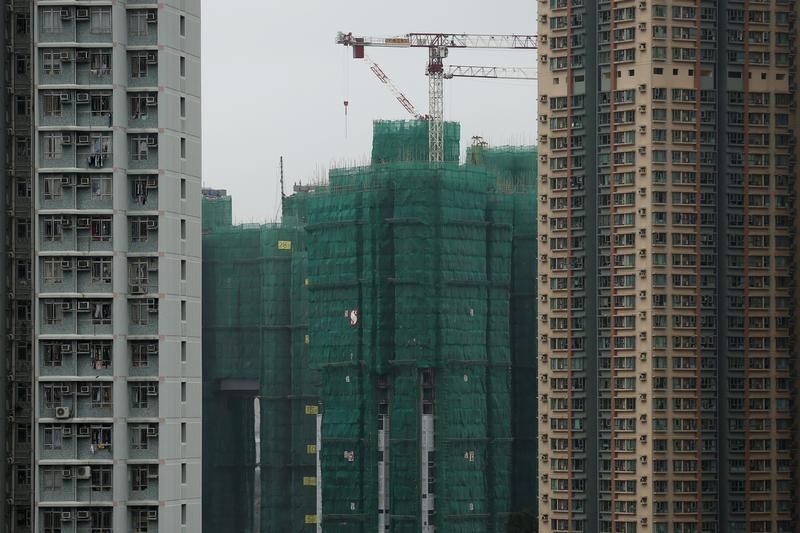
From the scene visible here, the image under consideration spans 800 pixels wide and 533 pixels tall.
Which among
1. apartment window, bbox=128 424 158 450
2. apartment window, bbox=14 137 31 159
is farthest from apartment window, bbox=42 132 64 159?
apartment window, bbox=128 424 158 450

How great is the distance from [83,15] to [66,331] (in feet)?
71.8

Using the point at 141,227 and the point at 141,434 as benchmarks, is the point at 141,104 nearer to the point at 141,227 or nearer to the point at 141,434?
the point at 141,227

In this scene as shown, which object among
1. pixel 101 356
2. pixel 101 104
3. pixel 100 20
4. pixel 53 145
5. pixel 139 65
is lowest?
pixel 101 356

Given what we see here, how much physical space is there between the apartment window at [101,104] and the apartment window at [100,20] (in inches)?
177

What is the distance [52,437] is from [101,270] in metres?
11.9

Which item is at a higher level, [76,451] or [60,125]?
[60,125]

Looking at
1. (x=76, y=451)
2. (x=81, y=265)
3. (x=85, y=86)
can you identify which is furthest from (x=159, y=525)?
(x=85, y=86)

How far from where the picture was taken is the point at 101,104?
170m

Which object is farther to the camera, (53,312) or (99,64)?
(99,64)

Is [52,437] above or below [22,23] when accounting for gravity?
below

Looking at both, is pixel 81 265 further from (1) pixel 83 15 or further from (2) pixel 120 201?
(1) pixel 83 15

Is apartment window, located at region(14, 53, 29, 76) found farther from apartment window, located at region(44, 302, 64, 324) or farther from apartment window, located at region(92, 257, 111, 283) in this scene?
apartment window, located at region(44, 302, 64, 324)

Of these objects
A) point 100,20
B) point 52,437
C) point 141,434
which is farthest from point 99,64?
point 52,437

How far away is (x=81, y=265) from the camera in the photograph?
168 metres
